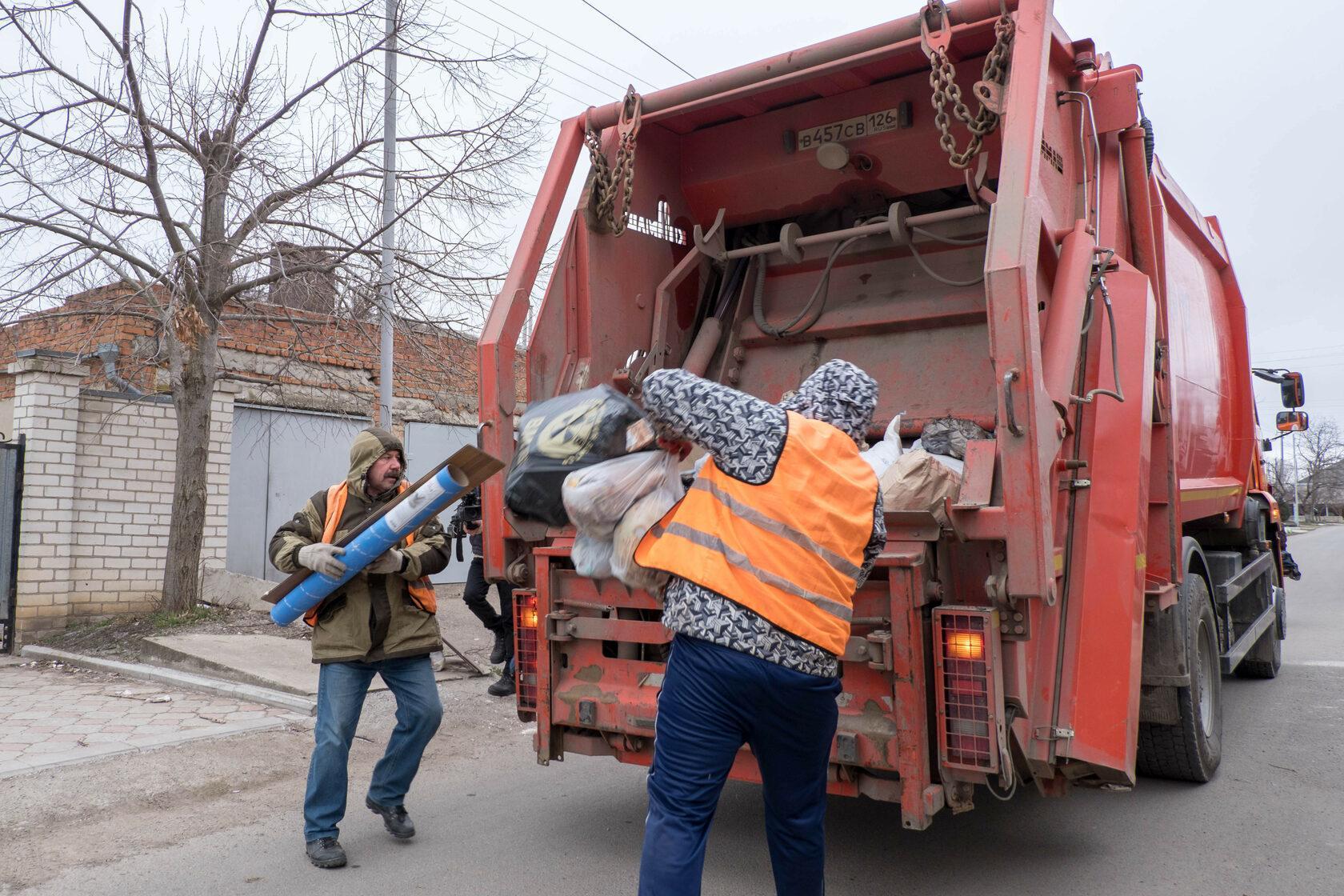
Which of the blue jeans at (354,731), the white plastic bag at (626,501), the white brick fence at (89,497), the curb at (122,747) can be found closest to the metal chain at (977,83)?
the white plastic bag at (626,501)

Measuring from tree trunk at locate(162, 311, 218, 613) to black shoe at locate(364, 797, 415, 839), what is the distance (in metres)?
5.12

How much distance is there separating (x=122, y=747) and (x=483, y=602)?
2.37 m

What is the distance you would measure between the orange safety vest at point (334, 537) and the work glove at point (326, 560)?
0.20 m

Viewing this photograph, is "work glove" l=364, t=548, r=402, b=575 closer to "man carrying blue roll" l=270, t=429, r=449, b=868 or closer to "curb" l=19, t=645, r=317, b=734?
"man carrying blue roll" l=270, t=429, r=449, b=868

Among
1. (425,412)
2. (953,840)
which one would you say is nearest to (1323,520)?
(425,412)

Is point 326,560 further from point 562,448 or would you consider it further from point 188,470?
point 188,470

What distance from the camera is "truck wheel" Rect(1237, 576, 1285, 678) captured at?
22.7ft

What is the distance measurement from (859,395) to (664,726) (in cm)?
90

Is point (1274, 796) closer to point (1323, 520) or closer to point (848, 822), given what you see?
point (848, 822)

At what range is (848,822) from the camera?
3996 mm

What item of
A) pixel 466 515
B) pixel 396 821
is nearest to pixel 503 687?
pixel 466 515

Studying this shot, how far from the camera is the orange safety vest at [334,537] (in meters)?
3.71

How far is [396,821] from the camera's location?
12.4 ft

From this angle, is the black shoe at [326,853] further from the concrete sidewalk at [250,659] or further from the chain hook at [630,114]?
the chain hook at [630,114]
